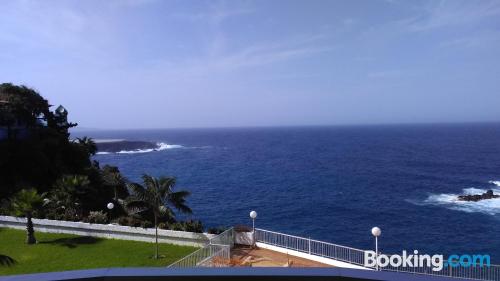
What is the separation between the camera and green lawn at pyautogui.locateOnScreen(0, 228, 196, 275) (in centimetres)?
1939

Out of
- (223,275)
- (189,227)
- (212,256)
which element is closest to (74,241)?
(189,227)

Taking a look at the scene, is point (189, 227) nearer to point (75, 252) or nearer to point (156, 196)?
point (156, 196)

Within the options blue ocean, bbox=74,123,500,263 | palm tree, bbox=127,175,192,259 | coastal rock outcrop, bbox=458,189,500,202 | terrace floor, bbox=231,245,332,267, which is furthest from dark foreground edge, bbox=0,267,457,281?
coastal rock outcrop, bbox=458,189,500,202

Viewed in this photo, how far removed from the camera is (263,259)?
19.3 m

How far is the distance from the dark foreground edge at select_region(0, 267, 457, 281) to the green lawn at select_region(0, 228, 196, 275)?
56.0 ft

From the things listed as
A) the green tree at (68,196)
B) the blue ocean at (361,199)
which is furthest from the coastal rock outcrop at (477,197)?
the green tree at (68,196)

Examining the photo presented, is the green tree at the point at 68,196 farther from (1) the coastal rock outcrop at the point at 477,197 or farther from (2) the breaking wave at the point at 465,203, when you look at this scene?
(1) the coastal rock outcrop at the point at 477,197

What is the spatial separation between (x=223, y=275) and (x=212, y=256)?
1615 centimetres

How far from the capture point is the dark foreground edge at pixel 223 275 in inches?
130

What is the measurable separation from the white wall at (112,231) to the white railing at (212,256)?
1040 mm

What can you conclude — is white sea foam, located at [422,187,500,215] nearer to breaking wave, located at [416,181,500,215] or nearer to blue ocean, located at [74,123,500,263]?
breaking wave, located at [416,181,500,215]

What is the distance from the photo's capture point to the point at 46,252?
2130cm

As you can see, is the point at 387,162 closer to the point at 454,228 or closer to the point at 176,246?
the point at 454,228

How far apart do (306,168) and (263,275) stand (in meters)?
83.6
